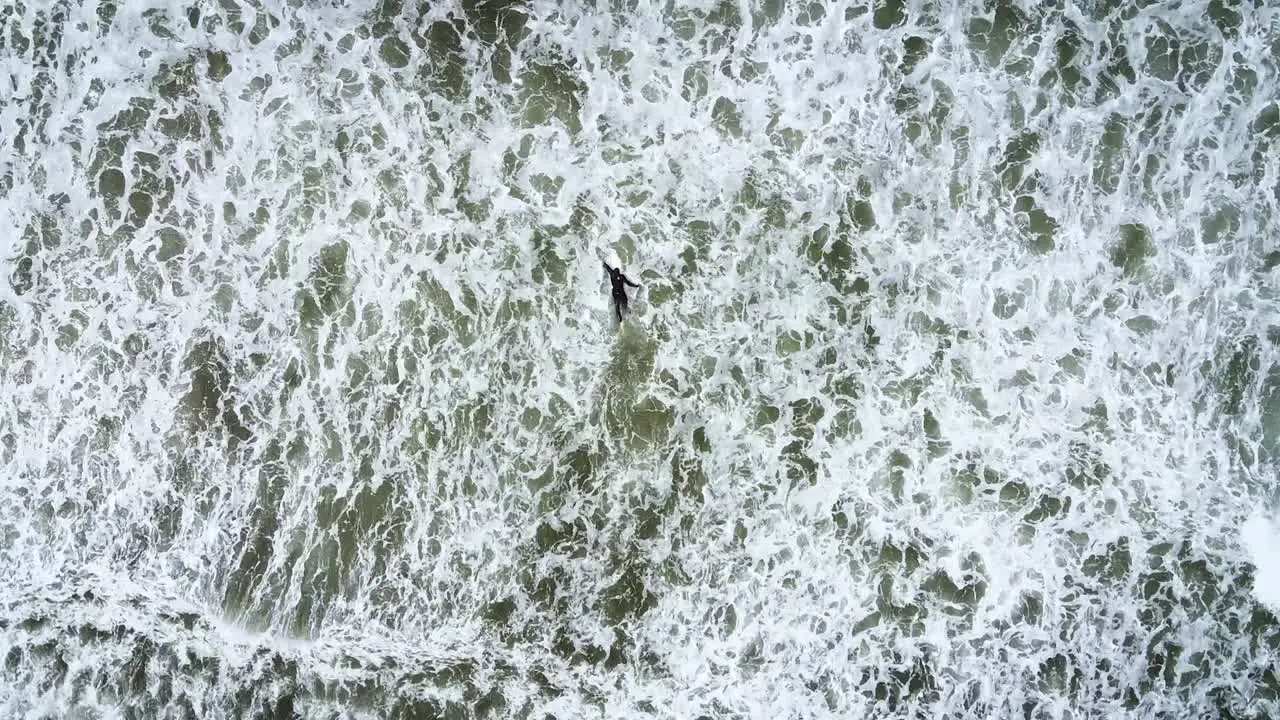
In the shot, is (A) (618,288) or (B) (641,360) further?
(B) (641,360)

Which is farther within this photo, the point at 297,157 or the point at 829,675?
the point at 297,157

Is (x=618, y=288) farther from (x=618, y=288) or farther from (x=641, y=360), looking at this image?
(x=641, y=360)

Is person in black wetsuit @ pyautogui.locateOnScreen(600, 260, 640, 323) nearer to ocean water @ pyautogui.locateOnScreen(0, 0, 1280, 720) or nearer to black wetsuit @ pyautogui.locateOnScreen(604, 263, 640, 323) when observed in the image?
black wetsuit @ pyautogui.locateOnScreen(604, 263, 640, 323)

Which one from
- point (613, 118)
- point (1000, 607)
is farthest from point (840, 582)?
point (613, 118)

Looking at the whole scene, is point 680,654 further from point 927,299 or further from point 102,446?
point 102,446

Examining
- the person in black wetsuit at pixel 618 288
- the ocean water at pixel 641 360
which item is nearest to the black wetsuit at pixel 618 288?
the person in black wetsuit at pixel 618 288

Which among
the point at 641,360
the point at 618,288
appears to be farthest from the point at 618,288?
the point at 641,360
